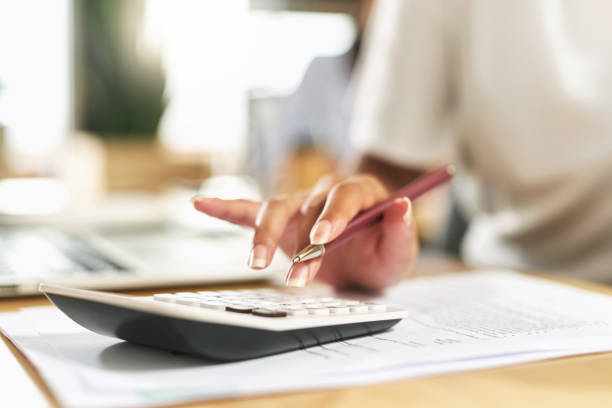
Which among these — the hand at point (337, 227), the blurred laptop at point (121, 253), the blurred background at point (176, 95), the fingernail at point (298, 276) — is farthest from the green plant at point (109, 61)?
the fingernail at point (298, 276)

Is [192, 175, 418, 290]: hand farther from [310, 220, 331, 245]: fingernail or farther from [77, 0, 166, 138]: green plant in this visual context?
[77, 0, 166, 138]: green plant

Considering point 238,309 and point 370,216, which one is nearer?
point 238,309

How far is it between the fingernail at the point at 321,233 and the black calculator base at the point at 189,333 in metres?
0.07

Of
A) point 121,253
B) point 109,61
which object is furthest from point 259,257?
point 109,61

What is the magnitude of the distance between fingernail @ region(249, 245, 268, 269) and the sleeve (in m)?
0.45

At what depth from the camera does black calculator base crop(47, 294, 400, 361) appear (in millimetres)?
290

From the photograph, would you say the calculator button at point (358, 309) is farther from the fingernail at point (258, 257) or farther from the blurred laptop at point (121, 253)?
the blurred laptop at point (121, 253)

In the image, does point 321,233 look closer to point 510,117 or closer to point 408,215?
point 408,215

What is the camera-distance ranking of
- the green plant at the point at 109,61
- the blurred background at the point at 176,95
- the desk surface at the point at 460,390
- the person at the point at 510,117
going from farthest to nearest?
the green plant at the point at 109,61 < the blurred background at the point at 176,95 < the person at the point at 510,117 < the desk surface at the point at 460,390

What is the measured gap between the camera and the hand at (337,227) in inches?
16.8

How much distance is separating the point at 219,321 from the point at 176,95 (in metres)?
3.67

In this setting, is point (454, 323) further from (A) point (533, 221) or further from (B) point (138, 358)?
(A) point (533, 221)

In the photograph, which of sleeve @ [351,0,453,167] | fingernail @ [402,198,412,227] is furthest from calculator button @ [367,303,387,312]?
sleeve @ [351,0,453,167]

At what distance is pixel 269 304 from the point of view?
1.13 ft
